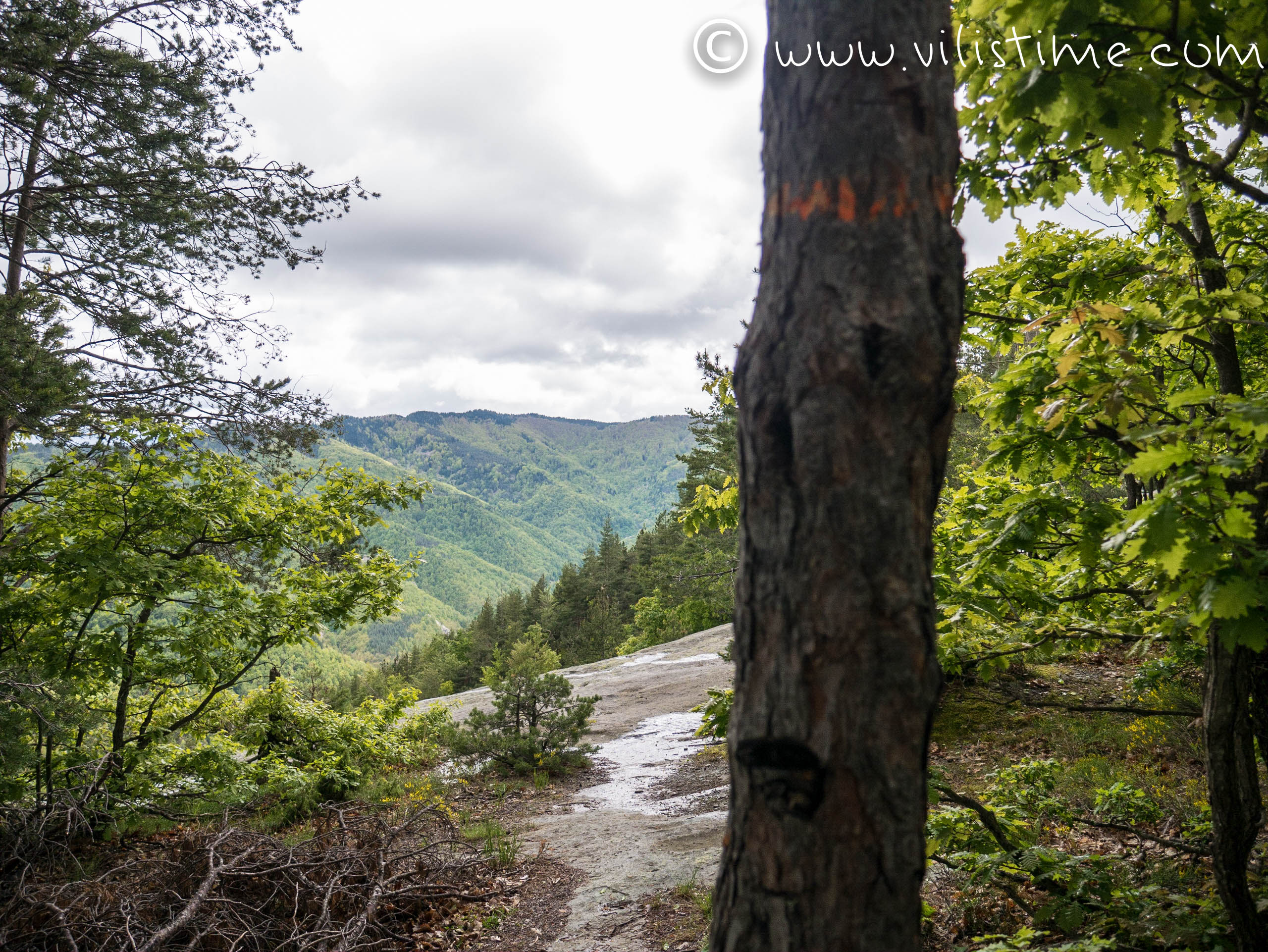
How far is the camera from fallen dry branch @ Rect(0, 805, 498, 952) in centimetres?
421

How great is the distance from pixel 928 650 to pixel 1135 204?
351cm

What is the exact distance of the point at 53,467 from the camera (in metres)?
6.49

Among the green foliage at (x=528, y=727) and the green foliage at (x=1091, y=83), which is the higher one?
the green foliage at (x=1091, y=83)

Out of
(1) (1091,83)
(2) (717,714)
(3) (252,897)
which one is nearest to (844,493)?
(1) (1091,83)

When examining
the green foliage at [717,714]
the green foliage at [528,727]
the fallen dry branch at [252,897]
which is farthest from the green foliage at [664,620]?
the green foliage at [717,714]

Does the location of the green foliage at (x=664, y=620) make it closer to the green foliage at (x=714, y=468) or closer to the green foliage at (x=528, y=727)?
the green foliage at (x=714, y=468)

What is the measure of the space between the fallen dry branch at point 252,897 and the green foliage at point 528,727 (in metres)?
5.31

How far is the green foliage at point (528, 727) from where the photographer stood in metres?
11.5

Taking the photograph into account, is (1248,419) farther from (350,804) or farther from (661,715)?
(661,715)

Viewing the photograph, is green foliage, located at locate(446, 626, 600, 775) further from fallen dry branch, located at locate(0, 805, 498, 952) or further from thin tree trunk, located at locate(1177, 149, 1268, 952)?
thin tree trunk, located at locate(1177, 149, 1268, 952)

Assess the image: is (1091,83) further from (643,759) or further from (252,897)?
(643,759)

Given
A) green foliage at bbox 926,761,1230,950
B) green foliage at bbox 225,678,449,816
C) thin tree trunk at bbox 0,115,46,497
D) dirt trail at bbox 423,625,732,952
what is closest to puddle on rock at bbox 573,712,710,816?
dirt trail at bbox 423,625,732,952

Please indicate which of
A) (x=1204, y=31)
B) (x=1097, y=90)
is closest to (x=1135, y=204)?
(x=1204, y=31)

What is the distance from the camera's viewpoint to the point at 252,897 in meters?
4.94
